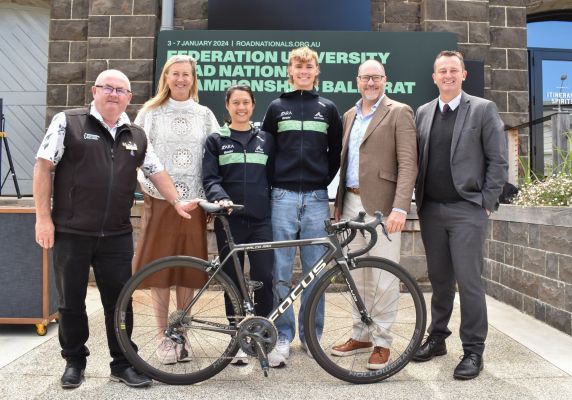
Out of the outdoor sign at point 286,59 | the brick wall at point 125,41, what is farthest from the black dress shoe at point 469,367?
the brick wall at point 125,41

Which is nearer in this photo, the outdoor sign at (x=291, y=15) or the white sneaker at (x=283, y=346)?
the white sneaker at (x=283, y=346)

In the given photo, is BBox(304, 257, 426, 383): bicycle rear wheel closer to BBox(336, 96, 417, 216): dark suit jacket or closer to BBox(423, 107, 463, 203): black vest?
BBox(336, 96, 417, 216): dark suit jacket

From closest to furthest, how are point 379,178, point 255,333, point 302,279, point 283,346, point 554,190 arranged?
point 255,333 < point 302,279 < point 379,178 < point 283,346 < point 554,190

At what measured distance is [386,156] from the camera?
3289 millimetres

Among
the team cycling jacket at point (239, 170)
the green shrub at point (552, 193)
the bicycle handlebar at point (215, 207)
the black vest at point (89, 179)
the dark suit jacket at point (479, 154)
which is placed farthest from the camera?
the green shrub at point (552, 193)

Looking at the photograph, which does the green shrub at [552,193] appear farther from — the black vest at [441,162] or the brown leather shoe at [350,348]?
the brown leather shoe at [350,348]

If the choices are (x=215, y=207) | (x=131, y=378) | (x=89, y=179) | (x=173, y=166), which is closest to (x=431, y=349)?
(x=215, y=207)

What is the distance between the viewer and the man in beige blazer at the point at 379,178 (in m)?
3.20

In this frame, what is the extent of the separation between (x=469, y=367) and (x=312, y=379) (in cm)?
97

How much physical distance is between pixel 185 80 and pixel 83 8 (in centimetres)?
442

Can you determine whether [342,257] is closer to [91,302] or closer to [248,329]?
[248,329]

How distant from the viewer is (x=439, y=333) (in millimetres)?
3525

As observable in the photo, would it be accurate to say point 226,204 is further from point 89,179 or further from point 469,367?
point 469,367

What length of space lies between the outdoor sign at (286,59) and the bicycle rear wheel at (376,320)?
348 centimetres
